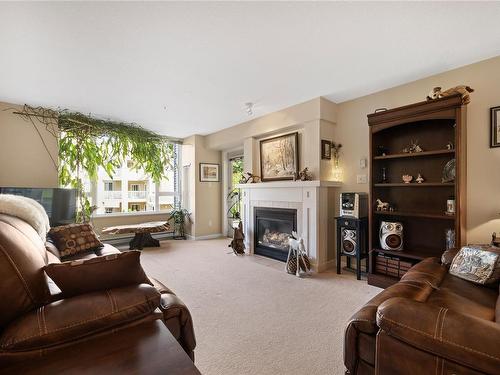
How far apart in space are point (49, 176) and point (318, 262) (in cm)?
425

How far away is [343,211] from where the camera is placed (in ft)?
10.7

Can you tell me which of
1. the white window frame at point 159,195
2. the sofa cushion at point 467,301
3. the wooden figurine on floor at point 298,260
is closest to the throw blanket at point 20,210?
the sofa cushion at point 467,301

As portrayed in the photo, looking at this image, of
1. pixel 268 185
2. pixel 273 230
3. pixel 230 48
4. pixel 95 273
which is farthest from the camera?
pixel 273 230

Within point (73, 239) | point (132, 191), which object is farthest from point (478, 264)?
point (132, 191)

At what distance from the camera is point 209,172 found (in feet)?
19.0

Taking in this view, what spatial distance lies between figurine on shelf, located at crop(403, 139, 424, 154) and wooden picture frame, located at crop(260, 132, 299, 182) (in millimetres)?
1413

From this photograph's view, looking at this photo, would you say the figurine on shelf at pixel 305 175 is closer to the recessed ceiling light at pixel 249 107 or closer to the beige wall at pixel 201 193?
the recessed ceiling light at pixel 249 107

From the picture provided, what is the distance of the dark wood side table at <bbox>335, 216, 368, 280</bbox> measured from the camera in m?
3.11

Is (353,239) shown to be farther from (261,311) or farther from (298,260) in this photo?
(261,311)

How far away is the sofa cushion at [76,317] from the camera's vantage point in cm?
81

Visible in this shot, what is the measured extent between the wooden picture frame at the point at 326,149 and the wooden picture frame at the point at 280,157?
416mm

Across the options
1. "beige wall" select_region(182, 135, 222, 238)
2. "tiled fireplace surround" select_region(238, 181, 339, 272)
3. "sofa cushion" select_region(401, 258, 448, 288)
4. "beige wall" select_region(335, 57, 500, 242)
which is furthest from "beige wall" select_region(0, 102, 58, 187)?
"beige wall" select_region(335, 57, 500, 242)

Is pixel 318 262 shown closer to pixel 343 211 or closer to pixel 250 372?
pixel 343 211

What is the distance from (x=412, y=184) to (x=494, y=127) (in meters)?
0.86
